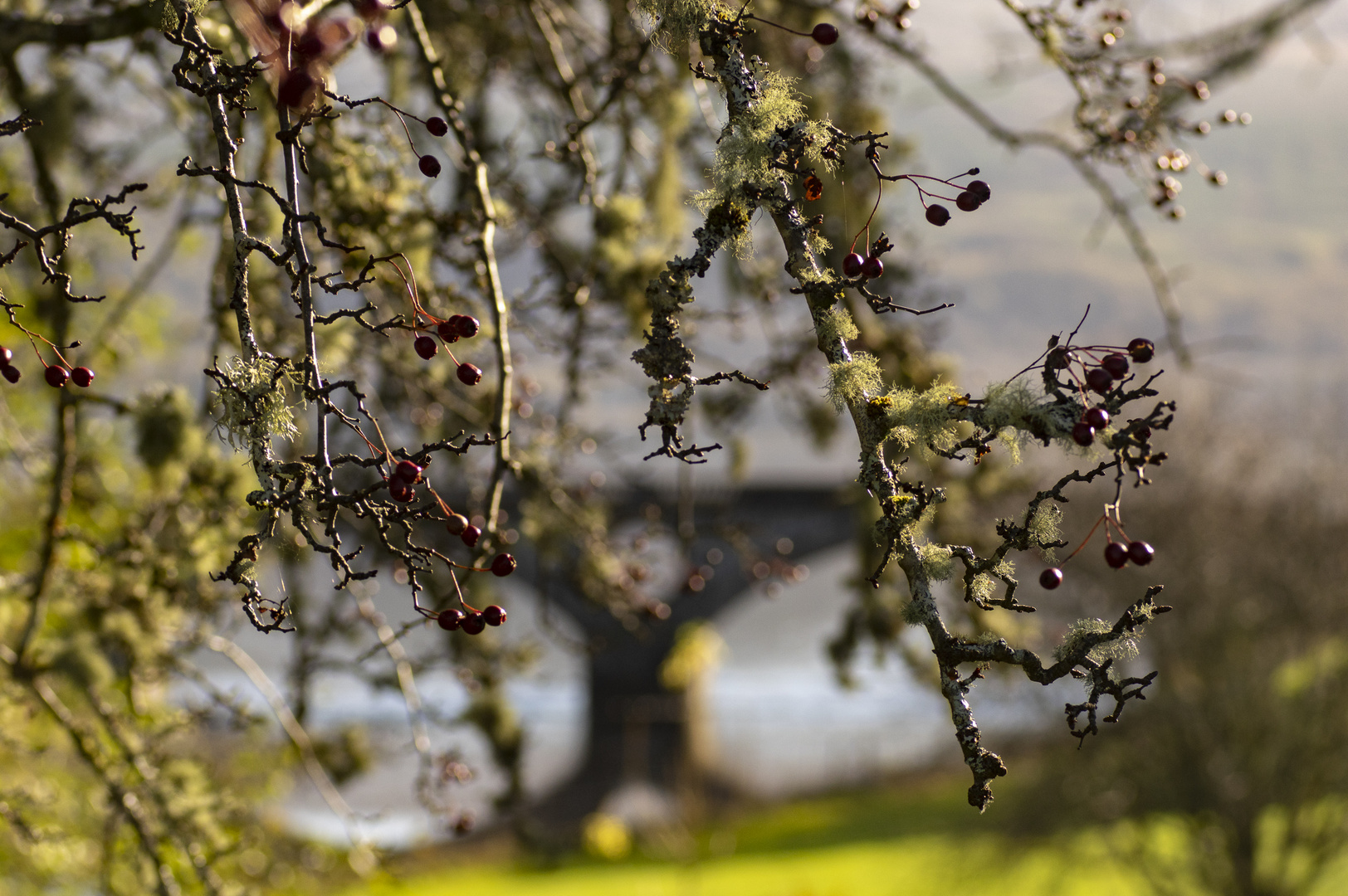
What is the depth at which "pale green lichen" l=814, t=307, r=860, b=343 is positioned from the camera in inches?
50.3

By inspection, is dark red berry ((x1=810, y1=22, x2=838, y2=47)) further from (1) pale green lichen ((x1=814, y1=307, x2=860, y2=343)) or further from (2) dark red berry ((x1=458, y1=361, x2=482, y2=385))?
(2) dark red berry ((x1=458, y1=361, x2=482, y2=385))

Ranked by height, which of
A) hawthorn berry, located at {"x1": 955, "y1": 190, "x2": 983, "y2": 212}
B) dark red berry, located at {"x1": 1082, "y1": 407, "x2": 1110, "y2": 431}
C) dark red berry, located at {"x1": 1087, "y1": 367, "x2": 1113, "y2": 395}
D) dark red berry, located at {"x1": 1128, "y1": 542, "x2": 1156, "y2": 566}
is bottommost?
dark red berry, located at {"x1": 1128, "y1": 542, "x2": 1156, "y2": 566}

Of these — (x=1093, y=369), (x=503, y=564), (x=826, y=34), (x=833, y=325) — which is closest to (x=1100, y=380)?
(x=1093, y=369)

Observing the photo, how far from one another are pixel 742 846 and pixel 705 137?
735 inches

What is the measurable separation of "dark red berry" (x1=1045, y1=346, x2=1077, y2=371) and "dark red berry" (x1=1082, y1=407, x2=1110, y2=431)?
2.3 inches

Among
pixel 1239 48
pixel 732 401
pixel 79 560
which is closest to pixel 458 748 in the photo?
pixel 79 560

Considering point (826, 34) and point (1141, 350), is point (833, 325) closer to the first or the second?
point (1141, 350)

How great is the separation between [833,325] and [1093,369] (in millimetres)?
276

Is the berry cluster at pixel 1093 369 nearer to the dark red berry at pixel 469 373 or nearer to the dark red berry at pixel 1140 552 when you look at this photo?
the dark red berry at pixel 1140 552

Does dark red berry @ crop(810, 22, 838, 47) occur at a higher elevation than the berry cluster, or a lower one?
higher

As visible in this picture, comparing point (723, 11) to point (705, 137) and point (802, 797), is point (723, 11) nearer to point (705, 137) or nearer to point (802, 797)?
point (705, 137)

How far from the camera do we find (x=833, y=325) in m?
1.28

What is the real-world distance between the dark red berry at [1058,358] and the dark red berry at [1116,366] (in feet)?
0.13

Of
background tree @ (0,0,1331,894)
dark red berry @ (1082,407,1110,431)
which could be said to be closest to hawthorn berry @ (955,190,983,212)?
background tree @ (0,0,1331,894)
